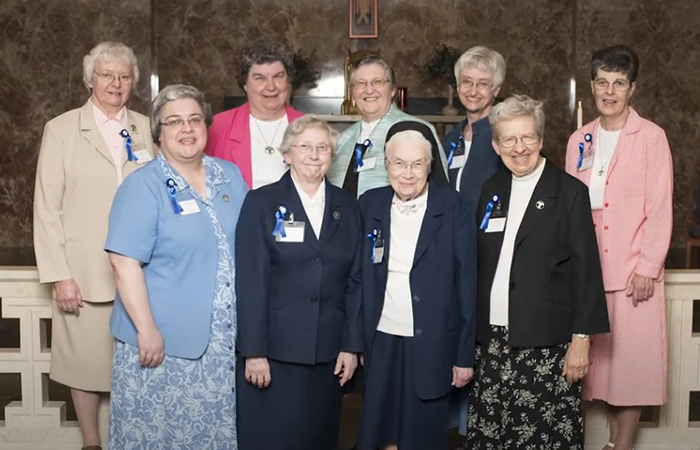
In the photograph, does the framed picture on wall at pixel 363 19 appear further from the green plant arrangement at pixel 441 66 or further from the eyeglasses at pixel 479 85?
the eyeglasses at pixel 479 85

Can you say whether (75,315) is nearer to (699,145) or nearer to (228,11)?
(228,11)

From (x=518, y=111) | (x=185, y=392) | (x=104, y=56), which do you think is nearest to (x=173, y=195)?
(x=185, y=392)

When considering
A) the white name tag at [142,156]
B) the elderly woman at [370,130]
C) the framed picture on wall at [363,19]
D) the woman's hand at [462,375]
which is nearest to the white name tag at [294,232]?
the elderly woman at [370,130]

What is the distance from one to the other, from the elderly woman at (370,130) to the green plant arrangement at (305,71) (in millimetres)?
6522

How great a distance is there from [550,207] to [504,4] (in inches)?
310

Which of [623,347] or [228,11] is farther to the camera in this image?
[228,11]

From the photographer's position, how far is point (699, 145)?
9742mm

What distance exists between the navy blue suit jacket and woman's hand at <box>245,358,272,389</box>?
1.14 m

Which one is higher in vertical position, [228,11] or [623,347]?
[228,11]

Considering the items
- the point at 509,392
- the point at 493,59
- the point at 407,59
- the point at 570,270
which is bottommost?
the point at 509,392

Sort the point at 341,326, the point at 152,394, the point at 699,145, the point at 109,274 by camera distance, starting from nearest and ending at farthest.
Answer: the point at 152,394 < the point at 341,326 < the point at 109,274 < the point at 699,145

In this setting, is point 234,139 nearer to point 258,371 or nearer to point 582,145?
point 258,371

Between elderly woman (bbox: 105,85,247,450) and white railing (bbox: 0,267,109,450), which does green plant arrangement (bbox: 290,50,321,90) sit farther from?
elderly woman (bbox: 105,85,247,450)

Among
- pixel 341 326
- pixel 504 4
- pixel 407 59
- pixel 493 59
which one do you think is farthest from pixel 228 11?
pixel 341 326
